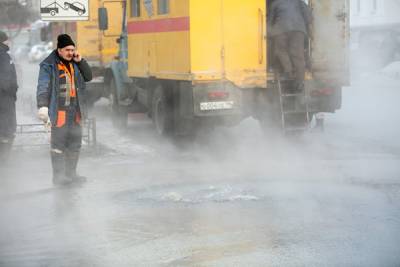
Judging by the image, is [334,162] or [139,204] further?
[334,162]

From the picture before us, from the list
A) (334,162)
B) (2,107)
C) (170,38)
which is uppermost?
(170,38)

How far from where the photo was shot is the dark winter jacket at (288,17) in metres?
13.0

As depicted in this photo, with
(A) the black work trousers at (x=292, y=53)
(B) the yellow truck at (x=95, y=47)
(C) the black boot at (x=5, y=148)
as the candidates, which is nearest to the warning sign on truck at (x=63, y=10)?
(C) the black boot at (x=5, y=148)

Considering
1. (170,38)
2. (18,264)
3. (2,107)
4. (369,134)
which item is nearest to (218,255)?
(18,264)

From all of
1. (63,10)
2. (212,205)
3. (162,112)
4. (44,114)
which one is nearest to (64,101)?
(44,114)

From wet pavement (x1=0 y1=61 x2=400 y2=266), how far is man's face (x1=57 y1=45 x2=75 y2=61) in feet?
4.85

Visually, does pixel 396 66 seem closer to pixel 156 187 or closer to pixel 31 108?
pixel 31 108

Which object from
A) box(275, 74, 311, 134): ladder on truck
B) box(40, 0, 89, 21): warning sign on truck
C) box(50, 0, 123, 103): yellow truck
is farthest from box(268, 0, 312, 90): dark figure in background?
box(50, 0, 123, 103): yellow truck

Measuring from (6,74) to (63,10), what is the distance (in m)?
2.12

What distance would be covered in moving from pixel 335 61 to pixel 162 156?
311 centimetres

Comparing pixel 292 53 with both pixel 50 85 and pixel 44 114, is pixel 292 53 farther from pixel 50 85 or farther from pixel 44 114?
pixel 44 114

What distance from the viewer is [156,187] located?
9719 millimetres

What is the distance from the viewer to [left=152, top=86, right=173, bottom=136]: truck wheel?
14.2m

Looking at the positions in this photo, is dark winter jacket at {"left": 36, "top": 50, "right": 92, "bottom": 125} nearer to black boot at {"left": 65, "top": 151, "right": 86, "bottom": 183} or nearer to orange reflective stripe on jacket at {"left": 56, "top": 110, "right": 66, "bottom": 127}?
orange reflective stripe on jacket at {"left": 56, "top": 110, "right": 66, "bottom": 127}
